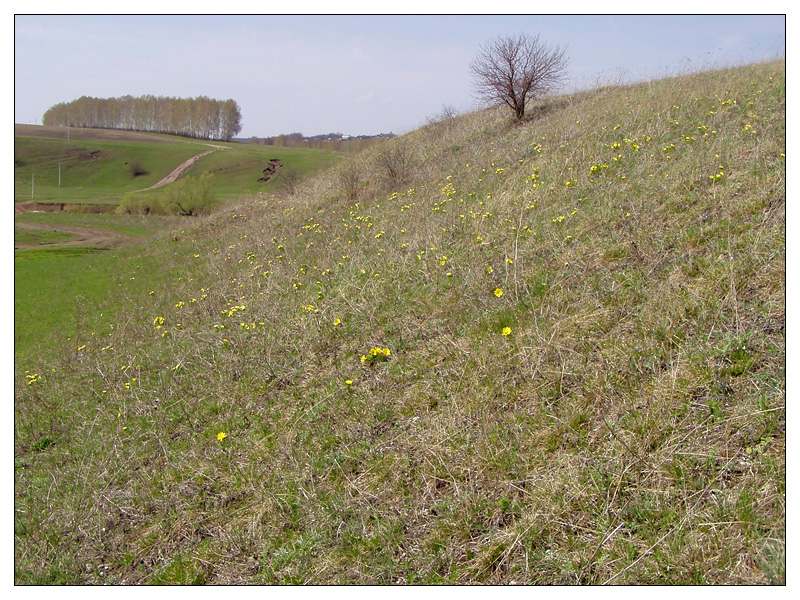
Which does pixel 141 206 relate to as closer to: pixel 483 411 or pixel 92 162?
pixel 92 162

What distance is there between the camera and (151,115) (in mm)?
116875

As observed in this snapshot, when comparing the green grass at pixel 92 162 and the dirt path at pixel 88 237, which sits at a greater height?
the green grass at pixel 92 162

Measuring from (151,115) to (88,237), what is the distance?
100 meters

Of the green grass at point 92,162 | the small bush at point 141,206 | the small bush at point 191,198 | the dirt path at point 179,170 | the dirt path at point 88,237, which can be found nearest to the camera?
the dirt path at point 88,237

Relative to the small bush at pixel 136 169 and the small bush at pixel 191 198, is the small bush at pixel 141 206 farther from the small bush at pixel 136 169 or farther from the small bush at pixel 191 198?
the small bush at pixel 136 169

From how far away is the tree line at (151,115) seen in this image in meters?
114

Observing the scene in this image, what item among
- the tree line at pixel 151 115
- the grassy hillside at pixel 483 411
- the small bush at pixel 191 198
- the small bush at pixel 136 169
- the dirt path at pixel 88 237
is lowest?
the grassy hillside at pixel 483 411

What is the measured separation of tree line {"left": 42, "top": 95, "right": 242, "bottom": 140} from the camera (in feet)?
373

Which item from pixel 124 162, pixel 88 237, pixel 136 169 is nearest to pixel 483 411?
pixel 88 237

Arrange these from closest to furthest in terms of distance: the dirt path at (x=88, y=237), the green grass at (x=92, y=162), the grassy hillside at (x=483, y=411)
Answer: the grassy hillside at (x=483, y=411), the dirt path at (x=88, y=237), the green grass at (x=92, y=162)

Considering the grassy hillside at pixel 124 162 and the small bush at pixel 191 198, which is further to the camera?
the grassy hillside at pixel 124 162

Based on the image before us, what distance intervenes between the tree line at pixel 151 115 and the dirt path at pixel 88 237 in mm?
89341

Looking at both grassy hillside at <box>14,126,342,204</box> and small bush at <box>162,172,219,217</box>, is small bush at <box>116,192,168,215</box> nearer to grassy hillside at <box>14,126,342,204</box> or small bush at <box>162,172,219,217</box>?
small bush at <box>162,172,219,217</box>

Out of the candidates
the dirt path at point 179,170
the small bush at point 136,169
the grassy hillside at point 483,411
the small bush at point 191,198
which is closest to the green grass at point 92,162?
the small bush at point 136,169
